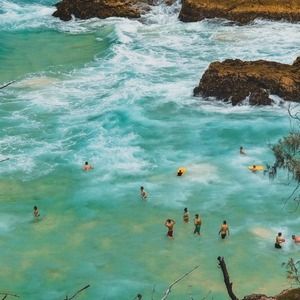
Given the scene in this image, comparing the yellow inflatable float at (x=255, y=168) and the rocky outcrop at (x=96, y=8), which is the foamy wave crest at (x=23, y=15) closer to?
the rocky outcrop at (x=96, y=8)

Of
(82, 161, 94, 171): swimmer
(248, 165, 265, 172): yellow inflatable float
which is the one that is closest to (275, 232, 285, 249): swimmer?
(248, 165, 265, 172): yellow inflatable float

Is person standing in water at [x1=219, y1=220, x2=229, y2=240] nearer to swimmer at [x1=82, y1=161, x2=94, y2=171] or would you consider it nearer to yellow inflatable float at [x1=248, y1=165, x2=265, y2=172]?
yellow inflatable float at [x1=248, y1=165, x2=265, y2=172]

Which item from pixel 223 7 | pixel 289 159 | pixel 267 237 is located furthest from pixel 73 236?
pixel 223 7

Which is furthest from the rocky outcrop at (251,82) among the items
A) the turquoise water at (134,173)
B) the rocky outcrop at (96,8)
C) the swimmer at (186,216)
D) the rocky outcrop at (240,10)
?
the rocky outcrop at (96,8)

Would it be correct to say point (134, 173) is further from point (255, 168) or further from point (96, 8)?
point (96, 8)

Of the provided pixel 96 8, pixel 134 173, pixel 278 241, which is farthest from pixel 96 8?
pixel 278 241
